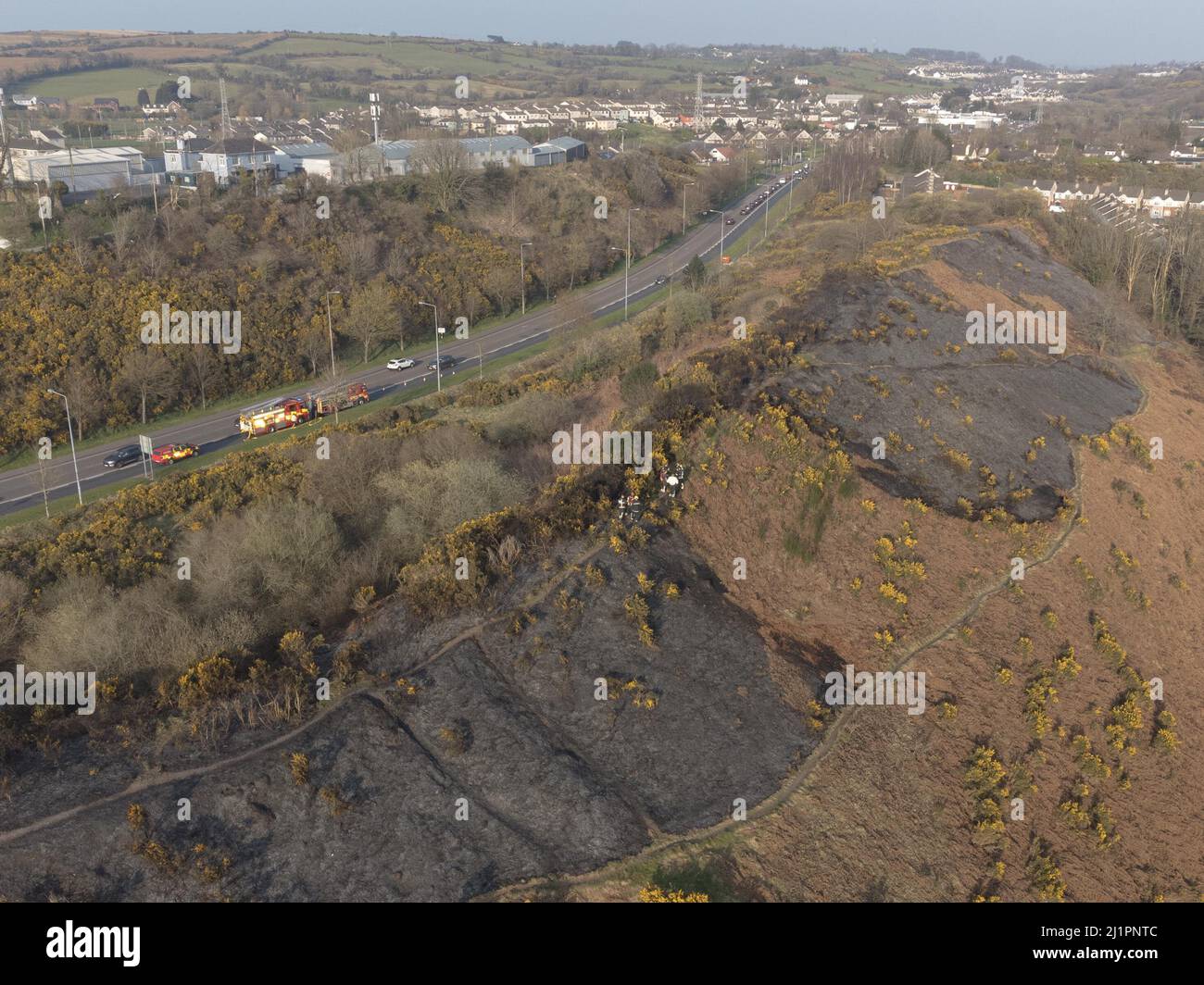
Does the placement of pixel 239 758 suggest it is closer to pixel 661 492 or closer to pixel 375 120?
pixel 661 492

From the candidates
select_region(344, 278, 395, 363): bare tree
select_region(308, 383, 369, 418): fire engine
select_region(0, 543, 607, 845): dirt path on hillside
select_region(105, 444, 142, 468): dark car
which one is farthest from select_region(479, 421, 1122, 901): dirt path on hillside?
select_region(344, 278, 395, 363): bare tree

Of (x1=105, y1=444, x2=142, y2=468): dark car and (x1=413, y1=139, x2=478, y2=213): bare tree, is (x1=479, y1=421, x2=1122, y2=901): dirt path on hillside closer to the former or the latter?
(x1=105, y1=444, x2=142, y2=468): dark car

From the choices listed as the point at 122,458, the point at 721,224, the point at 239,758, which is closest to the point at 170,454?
the point at 122,458

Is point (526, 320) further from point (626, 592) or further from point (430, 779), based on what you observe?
point (430, 779)

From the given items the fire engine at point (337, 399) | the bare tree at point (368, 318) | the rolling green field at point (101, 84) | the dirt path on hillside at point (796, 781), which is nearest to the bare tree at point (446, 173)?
the bare tree at point (368, 318)

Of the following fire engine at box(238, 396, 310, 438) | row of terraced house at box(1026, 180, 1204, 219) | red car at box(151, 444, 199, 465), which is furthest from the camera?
row of terraced house at box(1026, 180, 1204, 219)

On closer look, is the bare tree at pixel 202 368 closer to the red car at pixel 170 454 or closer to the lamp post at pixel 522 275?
the red car at pixel 170 454
